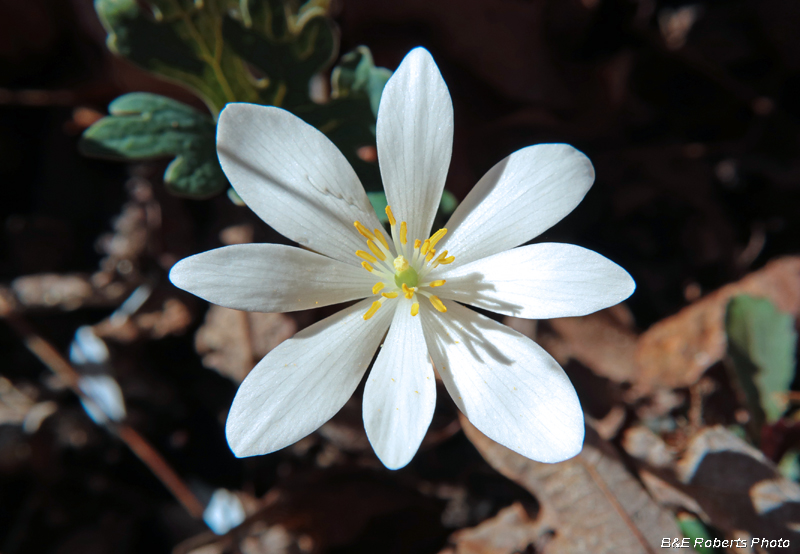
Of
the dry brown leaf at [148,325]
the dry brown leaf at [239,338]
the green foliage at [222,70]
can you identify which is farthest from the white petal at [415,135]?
the dry brown leaf at [148,325]

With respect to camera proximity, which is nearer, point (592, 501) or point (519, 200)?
point (519, 200)

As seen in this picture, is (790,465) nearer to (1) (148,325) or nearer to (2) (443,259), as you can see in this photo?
(2) (443,259)

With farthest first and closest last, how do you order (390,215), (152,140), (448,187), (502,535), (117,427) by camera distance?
1. (448,187)
2. (117,427)
3. (502,535)
4. (152,140)
5. (390,215)

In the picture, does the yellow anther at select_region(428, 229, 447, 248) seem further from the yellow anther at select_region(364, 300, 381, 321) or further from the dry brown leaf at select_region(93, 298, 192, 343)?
the dry brown leaf at select_region(93, 298, 192, 343)

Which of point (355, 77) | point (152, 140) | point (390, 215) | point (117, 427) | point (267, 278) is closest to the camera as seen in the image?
point (267, 278)

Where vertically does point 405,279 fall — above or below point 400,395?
above

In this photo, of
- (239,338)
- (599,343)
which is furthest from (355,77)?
(599,343)

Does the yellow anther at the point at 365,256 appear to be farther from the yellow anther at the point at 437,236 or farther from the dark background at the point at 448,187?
the dark background at the point at 448,187
